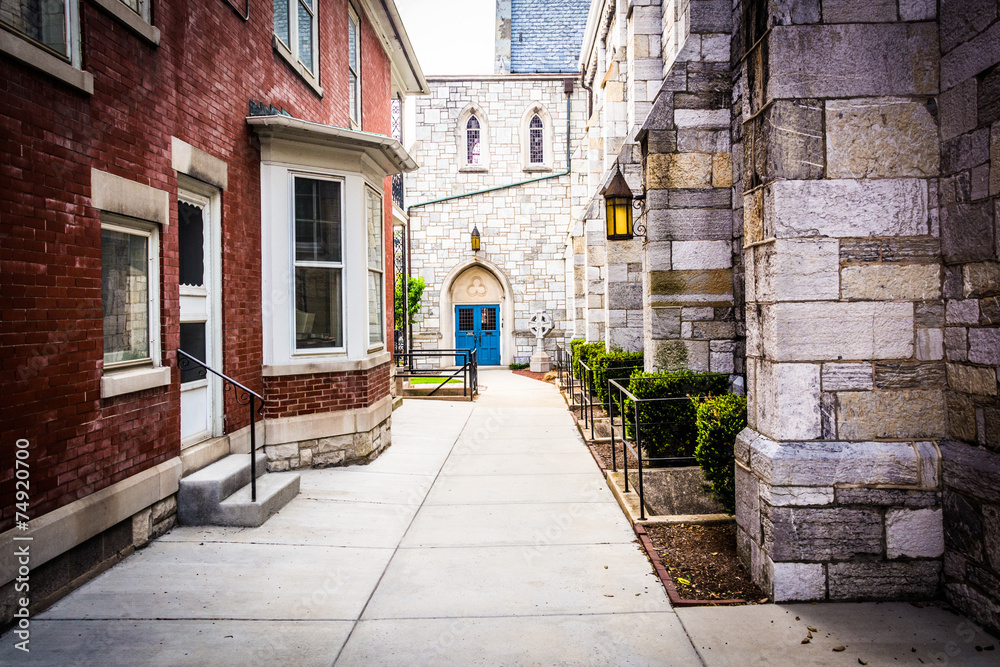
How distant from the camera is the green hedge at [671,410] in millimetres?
6715

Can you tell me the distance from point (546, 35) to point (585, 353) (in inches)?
606

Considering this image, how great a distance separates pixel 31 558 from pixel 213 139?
3.81 metres

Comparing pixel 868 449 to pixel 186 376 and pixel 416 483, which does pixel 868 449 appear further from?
A: pixel 186 376

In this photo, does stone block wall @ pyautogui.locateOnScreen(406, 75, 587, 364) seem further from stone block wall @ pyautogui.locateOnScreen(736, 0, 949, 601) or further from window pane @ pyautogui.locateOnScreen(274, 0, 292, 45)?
stone block wall @ pyautogui.locateOnScreen(736, 0, 949, 601)

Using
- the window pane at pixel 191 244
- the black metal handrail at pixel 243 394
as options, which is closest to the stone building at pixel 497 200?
the black metal handrail at pixel 243 394

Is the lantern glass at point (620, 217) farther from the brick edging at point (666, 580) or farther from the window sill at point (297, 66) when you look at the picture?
the brick edging at point (666, 580)

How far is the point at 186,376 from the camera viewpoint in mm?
5582

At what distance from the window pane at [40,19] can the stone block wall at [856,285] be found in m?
4.40

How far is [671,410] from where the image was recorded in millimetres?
6758

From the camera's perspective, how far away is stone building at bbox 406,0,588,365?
19.8m

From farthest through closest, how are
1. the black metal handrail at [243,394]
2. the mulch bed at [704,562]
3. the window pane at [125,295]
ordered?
1. the black metal handrail at [243,394]
2. the window pane at [125,295]
3. the mulch bed at [704,562]

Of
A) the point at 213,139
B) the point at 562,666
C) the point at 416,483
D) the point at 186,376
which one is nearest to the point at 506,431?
the point at 416,483

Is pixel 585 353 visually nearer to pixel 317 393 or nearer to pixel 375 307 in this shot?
pixel 375 307

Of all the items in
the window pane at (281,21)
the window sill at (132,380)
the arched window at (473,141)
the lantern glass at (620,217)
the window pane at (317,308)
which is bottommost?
the window sill at (132,380)
